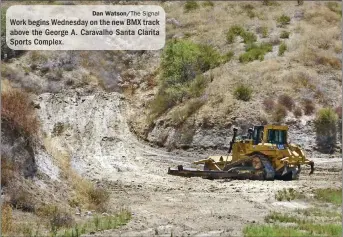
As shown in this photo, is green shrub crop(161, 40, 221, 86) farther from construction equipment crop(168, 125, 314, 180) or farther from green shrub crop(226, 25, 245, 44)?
construction equipment crop(168, 125, 314, 180)

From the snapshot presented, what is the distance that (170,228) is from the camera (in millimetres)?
14445

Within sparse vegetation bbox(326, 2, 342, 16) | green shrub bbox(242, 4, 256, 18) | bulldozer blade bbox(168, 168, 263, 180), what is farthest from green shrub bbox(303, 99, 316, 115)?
green shrub bbox(242, 4, 256, 18)

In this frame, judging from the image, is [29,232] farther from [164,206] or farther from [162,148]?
[162,148]

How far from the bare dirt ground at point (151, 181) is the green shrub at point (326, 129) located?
1622 millimetres

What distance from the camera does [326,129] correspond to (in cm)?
3322

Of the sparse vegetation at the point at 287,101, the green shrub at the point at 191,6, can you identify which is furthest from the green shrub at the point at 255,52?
the green shrub at the point at 191,6

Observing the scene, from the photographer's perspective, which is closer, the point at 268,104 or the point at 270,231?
the point at 270,231

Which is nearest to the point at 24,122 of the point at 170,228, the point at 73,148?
the point at 170,228

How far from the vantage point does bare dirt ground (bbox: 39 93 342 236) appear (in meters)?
15.4

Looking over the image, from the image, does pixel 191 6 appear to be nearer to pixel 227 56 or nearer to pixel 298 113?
pixel 227 56

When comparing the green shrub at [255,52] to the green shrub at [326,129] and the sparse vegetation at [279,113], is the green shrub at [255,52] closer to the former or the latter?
the sparse vegetation at [279,113]

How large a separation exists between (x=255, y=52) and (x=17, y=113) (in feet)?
100

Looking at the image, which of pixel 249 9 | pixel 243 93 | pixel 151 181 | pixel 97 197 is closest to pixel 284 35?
pixel 249 9

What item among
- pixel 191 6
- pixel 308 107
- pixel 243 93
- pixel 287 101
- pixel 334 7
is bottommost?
pixel 308 107
